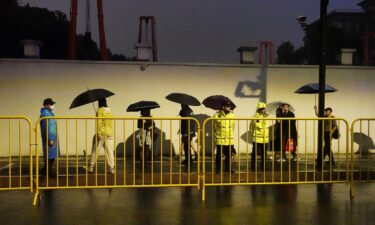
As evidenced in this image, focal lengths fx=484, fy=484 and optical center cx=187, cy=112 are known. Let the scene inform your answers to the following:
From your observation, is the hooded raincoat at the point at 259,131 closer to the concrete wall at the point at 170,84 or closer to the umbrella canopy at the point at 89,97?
the concrete wall at the point at 170,84

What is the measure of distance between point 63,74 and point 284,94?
6.72 m

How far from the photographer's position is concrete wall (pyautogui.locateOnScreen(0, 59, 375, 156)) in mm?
14016

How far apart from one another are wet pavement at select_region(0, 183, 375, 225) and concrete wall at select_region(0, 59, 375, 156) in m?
4.97

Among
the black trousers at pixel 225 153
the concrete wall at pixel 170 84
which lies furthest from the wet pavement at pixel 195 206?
the concrete wall at pixel 170 84

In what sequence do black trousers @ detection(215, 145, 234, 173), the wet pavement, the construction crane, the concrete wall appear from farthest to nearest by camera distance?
the construction crane
the concrete wall
black trousers @ detection(215, 145, 234, 173)
the wet pavement

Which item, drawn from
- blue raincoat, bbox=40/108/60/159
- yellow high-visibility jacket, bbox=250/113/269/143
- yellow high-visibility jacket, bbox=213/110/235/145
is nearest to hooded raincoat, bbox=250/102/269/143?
yellow high-visibility jacket, bbox=250/113/269/143

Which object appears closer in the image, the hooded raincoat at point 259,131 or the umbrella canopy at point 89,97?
the umbrella canopy at point 89,97

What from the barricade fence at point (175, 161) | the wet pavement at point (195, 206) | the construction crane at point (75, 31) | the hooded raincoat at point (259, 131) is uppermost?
the construction crane at point (75, 31)

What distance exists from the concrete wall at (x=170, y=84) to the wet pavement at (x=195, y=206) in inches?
196

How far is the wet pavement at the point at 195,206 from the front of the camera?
6.80 m

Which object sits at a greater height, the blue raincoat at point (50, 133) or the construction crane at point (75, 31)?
the construction crane at point (75, 31)

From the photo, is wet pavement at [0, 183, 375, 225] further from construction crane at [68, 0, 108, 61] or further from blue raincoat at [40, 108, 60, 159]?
construction crane at [68, 0, 108, 61]

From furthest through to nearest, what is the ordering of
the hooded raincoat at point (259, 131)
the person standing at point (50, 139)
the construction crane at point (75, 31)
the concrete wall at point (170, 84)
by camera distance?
the construction crane at point (75, 31) < the concrete wall at point (170, 84) < the hooded raincoat at point (259, 131) < the person standing at point (50, 139)

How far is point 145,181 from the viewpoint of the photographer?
8.95 m
